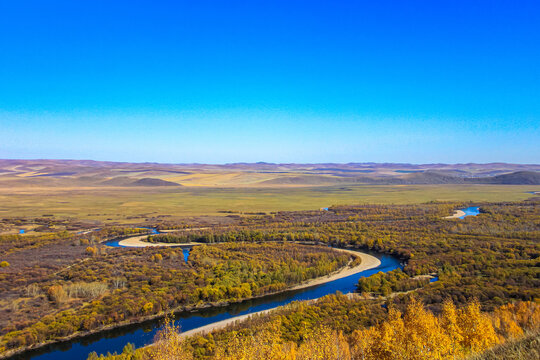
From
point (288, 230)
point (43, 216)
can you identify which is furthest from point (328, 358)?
point (43, 216)

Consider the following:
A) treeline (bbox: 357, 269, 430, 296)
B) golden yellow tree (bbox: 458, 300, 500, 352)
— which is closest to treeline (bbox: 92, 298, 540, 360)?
golden yellow tree (bbox: 458, 300, 500, 352)

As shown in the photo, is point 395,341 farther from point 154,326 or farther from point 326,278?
point 326,278

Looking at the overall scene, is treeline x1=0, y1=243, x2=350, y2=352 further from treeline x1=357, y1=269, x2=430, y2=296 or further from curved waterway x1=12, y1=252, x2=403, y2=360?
treeline x1=357, y1=269, x2=430, y2=296

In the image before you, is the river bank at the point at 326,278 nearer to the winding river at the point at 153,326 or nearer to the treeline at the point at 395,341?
the winding river at the point at 153,326

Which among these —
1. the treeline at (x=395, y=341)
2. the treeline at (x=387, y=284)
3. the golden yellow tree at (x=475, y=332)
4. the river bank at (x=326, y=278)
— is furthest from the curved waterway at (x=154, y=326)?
the golden yellow tree at (x=475, y=332)

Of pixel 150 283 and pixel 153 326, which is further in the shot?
pixel 150 283

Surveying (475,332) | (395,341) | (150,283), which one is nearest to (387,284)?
(475,332)
